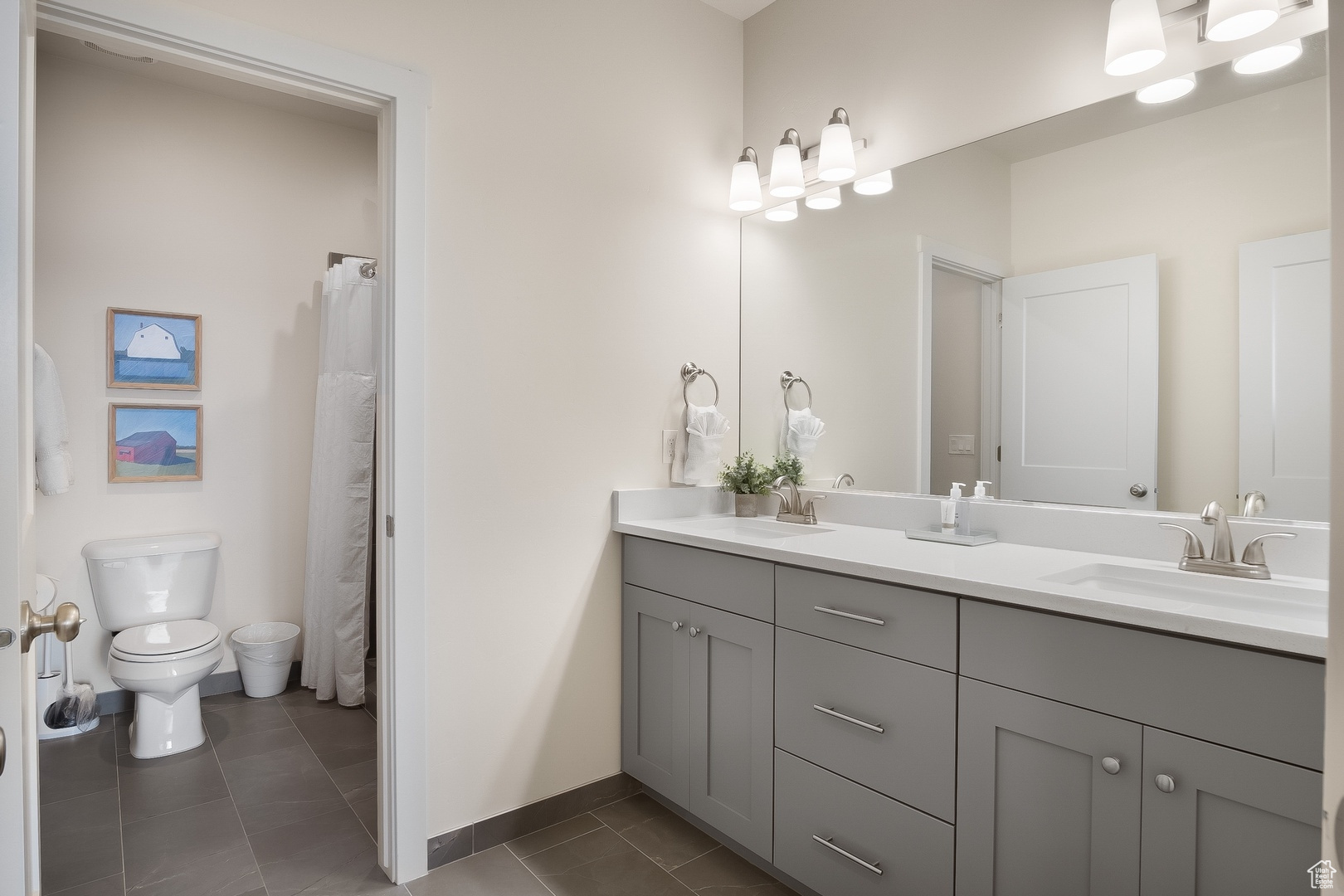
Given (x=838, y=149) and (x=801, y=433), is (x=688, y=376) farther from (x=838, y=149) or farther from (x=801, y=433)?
(x=838, y=149)

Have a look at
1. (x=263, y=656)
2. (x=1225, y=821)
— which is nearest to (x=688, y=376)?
(x=1225, y=821)

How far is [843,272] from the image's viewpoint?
235 centimetres

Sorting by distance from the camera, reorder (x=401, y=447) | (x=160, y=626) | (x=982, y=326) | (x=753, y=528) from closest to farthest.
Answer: (x=401, y=447) < (x=982, y=326) < (x=753, y=528) < (x=160, y=626)

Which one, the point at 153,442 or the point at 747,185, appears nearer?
the point at 747,185

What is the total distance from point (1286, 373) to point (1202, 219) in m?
0.38

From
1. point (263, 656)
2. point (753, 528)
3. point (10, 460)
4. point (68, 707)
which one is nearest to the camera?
point (10, 460)


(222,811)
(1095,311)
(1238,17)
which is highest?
(1238,17)

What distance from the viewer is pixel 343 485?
10.0 ft

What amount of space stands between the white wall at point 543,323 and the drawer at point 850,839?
28.8 inches

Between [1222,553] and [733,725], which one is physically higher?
[1222,553]

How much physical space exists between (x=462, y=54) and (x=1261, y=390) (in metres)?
2.05

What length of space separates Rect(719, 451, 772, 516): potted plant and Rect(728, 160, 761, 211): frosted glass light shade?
87cm

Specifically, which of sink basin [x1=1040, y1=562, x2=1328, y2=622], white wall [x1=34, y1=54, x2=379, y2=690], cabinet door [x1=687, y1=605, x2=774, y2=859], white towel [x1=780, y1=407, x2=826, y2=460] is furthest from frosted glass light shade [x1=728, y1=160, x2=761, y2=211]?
white wall [x1=34, y1=54, x2=379, y2=690]

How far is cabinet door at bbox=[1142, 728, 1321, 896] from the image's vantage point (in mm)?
1015
